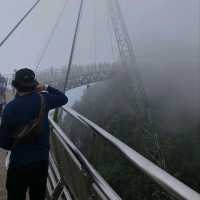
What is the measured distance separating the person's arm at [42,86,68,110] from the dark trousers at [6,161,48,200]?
1.58 ft

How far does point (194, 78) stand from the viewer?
193 feet

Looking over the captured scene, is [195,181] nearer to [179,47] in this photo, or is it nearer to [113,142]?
[179,47]

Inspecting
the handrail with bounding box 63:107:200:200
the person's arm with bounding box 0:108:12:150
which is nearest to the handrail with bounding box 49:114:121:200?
the handrail with bounding box 63:107:200:200

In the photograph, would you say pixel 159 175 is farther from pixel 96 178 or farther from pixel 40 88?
pixel 40 88

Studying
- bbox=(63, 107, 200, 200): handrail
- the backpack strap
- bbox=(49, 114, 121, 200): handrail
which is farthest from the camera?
the backpack strap

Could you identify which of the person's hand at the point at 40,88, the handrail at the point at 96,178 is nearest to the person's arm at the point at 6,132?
the person's hand at the point at 40,88

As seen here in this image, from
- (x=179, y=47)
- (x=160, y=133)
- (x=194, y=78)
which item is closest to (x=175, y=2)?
(x=179, y=47)

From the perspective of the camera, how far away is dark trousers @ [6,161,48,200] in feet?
13.3

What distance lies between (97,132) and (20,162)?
0.81m

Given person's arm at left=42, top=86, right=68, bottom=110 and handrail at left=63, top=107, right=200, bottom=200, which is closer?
handrail at left=63, top=107, right=200, bottom=200

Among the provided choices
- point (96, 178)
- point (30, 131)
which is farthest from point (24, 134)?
point (96, 178)

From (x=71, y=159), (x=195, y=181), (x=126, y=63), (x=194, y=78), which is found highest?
(x=71, y=159)

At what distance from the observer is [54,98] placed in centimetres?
435

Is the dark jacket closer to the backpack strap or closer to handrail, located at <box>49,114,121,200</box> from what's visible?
the backpack strap
